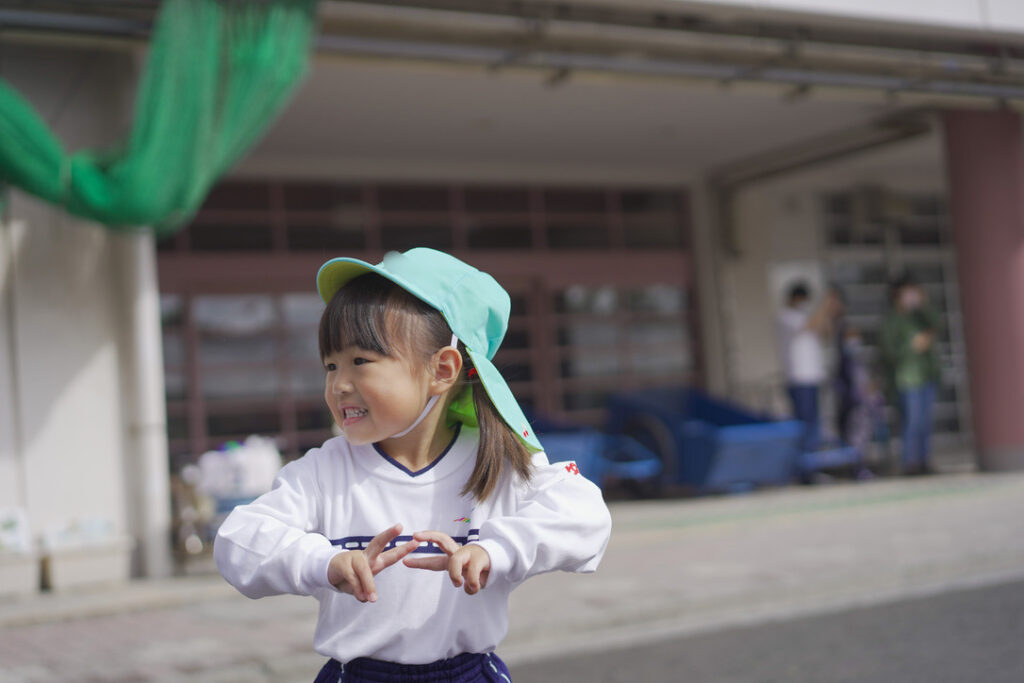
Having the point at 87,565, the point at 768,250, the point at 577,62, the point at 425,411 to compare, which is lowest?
the point at 87,565

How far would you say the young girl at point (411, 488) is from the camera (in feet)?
5.94

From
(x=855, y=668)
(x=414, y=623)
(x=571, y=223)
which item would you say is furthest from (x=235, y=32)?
(x=571, y=223)

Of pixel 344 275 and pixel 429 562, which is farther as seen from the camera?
pixel 344 275

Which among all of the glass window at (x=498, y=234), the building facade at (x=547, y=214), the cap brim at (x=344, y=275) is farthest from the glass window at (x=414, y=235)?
the cap brim at (x=344, y=275)

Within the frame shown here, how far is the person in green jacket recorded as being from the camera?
34.5 feet

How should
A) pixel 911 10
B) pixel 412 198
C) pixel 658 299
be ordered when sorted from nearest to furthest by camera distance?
pixel 911 10
pixel 412 198
pixel 658 299

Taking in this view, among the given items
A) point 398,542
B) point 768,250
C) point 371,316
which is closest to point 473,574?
point 398,542

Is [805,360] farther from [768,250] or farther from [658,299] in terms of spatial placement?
[768,250]

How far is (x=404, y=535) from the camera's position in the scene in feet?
6.15

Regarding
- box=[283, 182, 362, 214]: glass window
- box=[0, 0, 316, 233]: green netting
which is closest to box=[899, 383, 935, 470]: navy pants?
box=[283, 182, 362, 214]: glass window

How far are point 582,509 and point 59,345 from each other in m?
6.10

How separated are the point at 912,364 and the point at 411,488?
951 centimetres

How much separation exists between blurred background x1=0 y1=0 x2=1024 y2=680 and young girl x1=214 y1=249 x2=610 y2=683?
5.50 meters

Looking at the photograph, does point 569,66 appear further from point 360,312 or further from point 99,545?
point 360,312
